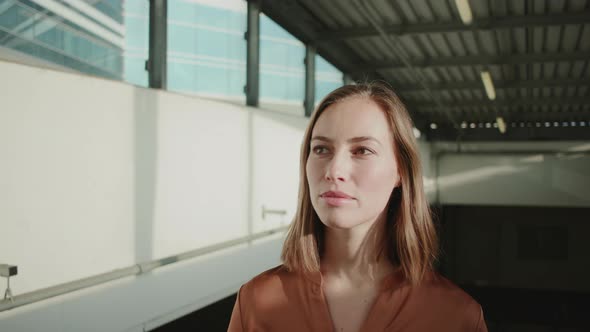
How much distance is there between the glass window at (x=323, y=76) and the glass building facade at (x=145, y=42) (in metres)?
0.65

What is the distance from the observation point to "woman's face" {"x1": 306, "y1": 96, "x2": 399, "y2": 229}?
0.88m

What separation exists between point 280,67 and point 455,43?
244cm

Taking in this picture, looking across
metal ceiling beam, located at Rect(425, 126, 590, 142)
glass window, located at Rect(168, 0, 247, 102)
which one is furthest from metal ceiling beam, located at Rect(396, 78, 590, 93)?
glass window, located at Rect(168, 0, 247, 102)

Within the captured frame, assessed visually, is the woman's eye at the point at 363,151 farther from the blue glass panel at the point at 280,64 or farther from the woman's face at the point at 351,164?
the blue glass panel at the point at 280,64

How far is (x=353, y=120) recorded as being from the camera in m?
0.92

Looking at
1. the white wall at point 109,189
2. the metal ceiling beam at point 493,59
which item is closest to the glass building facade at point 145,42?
the white wall at point 109,189

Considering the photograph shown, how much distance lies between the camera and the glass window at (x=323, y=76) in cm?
589

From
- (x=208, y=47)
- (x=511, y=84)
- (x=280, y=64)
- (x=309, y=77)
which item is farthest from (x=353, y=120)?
(x=511, y=84)

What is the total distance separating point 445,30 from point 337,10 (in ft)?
4.14

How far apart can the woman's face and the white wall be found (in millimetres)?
1616

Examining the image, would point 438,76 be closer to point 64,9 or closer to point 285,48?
point 285,48

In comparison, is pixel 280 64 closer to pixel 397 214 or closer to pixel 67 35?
pixel 67 35

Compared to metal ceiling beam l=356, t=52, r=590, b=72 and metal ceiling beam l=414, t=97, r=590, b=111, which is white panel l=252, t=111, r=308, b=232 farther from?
metal ceiling beam l=414, t=97, r=590, b=111

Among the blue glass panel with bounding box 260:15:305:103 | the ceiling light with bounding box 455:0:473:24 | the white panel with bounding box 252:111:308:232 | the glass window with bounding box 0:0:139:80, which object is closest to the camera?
the glass window with bounding box 0:0:139:80
